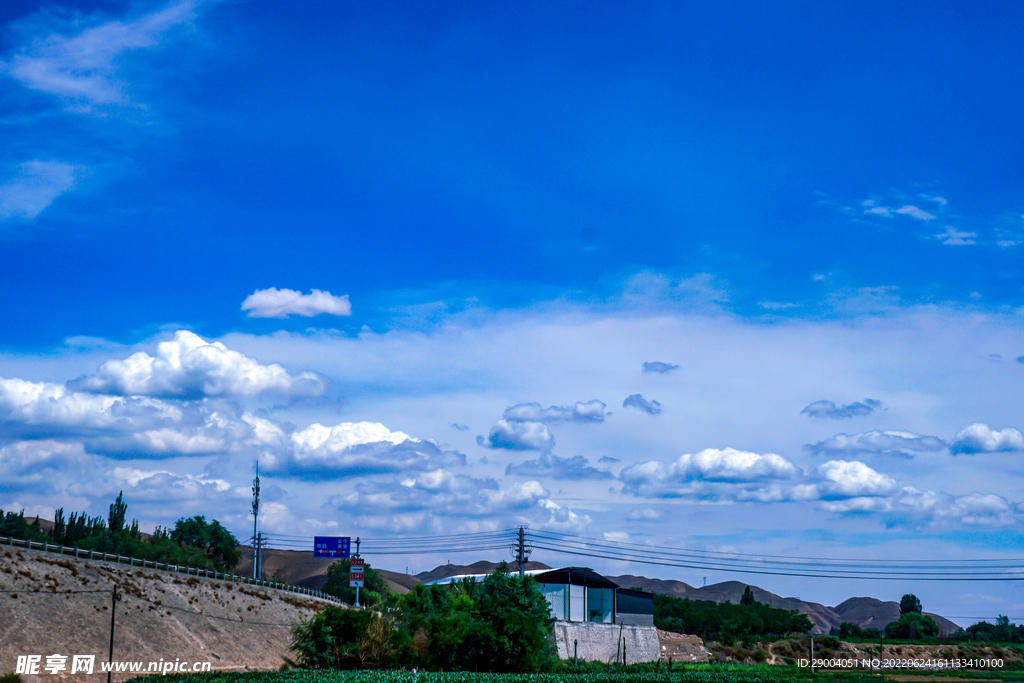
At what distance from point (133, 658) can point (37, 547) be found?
21232mm

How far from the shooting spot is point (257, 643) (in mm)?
81250

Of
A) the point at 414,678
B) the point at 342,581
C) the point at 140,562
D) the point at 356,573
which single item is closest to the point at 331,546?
the point at 356,573

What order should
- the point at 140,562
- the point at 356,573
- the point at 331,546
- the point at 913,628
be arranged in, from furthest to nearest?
the point at 913,628
the point at 331,546
the point at 356,573
the point at 140,562

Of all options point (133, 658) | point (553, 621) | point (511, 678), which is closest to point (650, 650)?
point (553, 621)

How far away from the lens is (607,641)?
289 ft

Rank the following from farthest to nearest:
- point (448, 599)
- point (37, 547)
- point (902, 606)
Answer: point (902, 606)
point (448, 599)
point (37, 547)

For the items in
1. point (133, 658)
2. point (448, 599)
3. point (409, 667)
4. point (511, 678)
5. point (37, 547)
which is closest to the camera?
point (511, 678)

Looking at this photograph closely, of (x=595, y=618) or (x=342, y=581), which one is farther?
(x=342, y=581)

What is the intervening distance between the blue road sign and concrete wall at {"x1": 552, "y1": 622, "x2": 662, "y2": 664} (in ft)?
133

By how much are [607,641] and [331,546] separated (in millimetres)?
43278

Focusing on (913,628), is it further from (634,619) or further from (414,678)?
(414,678)

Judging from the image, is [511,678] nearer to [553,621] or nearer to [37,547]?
[553,621]

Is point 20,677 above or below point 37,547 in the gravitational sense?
below

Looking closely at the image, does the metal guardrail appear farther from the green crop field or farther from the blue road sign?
the green crop field
